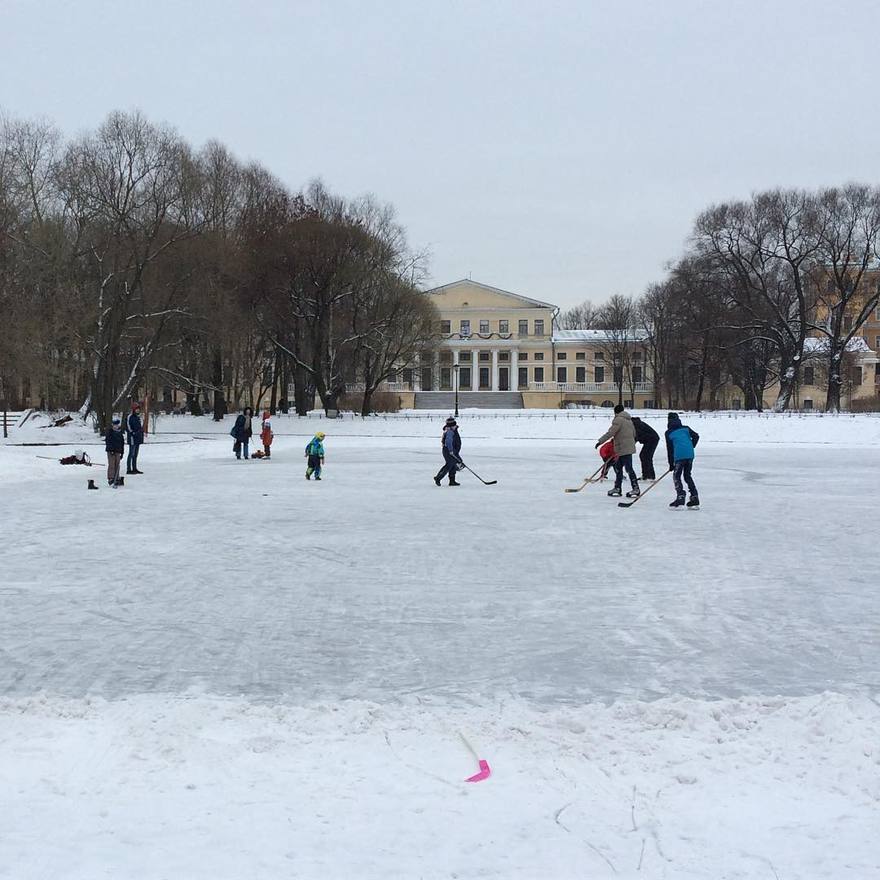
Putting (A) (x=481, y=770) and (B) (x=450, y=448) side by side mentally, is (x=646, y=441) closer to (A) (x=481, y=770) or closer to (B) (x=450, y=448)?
(B) (x=450, y=448)

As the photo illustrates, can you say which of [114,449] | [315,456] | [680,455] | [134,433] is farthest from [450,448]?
[134,433]

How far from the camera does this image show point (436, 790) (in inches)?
156

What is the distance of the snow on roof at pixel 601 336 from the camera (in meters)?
86.6

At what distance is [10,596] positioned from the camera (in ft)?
25.8

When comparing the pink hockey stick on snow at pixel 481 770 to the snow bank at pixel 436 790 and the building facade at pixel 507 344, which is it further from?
the building facade at pixel 507 344

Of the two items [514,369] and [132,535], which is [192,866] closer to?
[132,535]

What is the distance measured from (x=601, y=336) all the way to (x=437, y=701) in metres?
93.1

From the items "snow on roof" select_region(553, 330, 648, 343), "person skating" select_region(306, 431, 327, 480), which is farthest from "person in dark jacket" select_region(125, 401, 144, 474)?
"snow on roof" select_region(553, 330, 648, 343)

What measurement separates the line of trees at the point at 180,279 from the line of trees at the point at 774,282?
18209 millimetres

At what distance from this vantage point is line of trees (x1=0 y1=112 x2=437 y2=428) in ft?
121

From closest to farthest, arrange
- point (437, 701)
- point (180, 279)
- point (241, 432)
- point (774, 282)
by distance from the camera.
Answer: point (437, 701)
point (241, 432)
point (180, 279)
point (774, 282)

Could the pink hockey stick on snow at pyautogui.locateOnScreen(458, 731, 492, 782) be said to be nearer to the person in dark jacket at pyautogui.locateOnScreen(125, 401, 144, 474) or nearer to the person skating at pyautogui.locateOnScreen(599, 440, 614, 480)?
the person skating at pyautogui.locateOnScreen(599, 440, 614, 480)

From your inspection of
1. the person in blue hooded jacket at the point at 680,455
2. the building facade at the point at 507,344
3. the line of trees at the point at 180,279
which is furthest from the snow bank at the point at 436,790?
the building facade at the point at 507,344

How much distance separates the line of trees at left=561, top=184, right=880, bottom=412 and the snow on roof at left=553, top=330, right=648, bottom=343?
61.8ft
